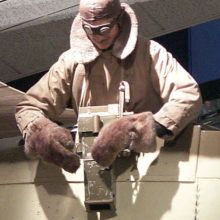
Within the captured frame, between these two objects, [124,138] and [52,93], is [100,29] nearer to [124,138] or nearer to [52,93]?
→ [52,93]

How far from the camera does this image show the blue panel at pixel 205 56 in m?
3.56

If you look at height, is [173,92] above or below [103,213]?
above

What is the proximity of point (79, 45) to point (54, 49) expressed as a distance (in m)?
1.33

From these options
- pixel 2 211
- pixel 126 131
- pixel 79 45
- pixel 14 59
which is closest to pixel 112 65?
pixel 79 45

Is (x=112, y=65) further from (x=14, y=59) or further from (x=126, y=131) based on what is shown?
(x=14, y=59)

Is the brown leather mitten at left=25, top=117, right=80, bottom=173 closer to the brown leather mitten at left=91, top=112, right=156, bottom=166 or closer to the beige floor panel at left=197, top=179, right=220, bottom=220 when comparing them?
the brown leather mitten at left=91, top=112, right=156, bottom=166

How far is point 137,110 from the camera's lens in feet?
7.94

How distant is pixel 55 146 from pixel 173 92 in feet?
1.58

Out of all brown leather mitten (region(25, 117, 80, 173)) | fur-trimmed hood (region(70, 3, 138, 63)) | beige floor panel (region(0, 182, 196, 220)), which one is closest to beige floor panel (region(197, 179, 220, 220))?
beige floor panel (region(0, 182, 196, 220))

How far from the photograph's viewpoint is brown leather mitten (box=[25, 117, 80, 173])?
2174 millimetres

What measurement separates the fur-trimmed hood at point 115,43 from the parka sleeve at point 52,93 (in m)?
0.07

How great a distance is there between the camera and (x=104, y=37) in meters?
2.36

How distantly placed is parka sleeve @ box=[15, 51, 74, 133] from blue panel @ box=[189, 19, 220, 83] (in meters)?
1.26

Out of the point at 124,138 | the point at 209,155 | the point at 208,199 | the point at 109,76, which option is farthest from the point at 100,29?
the point at 208,199
